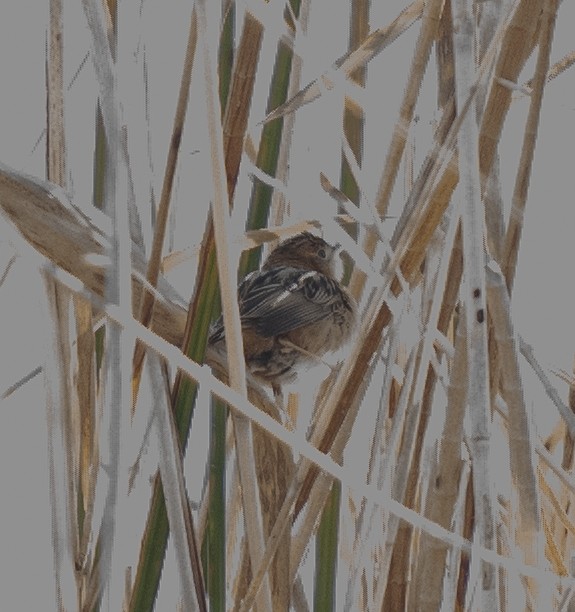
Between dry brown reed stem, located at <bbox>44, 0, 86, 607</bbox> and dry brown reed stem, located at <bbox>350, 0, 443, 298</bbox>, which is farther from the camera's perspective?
dry brown reed stem, located at <bbox>350, 0, 443, 298</bbox>

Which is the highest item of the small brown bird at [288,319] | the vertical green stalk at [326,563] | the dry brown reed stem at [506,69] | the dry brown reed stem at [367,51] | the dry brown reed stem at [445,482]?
the dry brown reed stem at [367,51]

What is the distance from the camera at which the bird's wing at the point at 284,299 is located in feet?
11.2

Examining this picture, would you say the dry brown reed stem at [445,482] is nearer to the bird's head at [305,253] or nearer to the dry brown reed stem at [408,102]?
the dry brown reed stem at [408,102]

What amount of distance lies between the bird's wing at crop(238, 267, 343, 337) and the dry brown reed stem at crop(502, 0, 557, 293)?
5.32 feet

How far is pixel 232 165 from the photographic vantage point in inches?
74.0

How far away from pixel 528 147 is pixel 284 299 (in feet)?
6.19

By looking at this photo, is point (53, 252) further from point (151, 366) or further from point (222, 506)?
point (222, 506)

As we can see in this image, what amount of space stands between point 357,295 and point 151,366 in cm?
88

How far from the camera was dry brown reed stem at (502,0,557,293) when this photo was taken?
5.40ft

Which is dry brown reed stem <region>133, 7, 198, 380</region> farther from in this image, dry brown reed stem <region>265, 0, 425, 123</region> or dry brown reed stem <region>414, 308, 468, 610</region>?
dry brown reed stem <region>414, 308, 468, 610</region>

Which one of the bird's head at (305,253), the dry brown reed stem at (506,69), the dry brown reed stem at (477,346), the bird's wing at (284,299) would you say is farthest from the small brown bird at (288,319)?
the dry brown reed stem at (477,346)

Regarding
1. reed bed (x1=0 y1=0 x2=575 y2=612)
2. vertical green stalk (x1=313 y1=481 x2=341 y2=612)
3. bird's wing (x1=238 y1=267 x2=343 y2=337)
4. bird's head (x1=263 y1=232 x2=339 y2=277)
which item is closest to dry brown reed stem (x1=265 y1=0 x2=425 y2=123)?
reed bed (x1=0 y1=0 x2=575 y2=612)

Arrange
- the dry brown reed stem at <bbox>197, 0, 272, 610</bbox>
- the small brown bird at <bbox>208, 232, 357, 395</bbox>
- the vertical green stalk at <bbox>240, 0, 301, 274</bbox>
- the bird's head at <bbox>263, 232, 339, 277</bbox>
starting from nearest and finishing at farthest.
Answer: the dry brown reed stem at <bbox>197, 0, 272, 610</bbox>, the vertical green stalk at <bbox>240, 0, 301, 274</bbox>, the small brown bird at <bbox>208, 232, 357, 395</bbox>, the bird's head at <bbox>263, 232, 339, 277</bbox>

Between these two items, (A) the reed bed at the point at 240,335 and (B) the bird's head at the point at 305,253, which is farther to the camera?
(B) the bird's head at the point at 305,253
